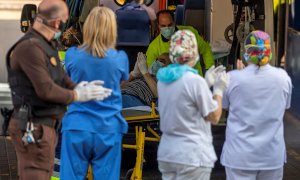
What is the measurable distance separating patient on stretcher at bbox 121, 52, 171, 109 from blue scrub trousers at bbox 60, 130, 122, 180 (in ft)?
6.04

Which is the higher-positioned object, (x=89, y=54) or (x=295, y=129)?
(x=89, y=54)

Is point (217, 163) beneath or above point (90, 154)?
beneath

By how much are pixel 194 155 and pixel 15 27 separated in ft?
16.7

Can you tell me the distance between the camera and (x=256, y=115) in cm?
472

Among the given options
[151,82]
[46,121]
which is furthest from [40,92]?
[151,82]

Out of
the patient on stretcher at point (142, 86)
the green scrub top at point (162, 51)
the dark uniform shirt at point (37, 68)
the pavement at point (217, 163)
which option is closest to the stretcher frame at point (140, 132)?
the patient on stretcher at point (142, 86)

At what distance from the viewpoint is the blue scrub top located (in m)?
4.89

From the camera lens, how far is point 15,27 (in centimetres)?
885

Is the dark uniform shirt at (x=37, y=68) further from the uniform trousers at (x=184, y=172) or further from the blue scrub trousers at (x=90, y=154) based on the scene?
the uniform trousers at (x=184, y=172)

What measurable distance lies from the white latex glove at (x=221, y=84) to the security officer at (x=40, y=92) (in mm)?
733

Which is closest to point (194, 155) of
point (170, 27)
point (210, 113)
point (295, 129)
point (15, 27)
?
point (210, 113)

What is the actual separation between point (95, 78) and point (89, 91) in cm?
42

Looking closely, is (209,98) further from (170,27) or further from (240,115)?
(170,27)

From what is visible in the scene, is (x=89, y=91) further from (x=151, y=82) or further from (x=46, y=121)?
(x=151, y=82)
